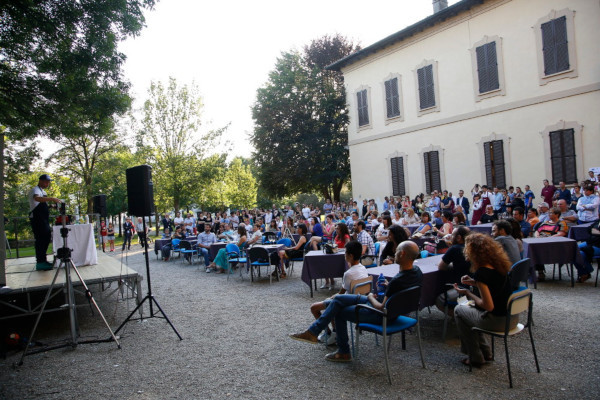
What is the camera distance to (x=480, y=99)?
1675 cm

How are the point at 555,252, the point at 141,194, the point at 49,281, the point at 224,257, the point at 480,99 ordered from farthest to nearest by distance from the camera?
the point at 480,99
the point at 224,257
the point at 555,252
the point at 49,281
the point at 141,194

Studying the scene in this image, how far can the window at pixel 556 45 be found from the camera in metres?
13.9

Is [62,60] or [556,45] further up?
[556,45]

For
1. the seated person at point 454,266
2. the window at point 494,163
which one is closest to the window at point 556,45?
the window at point 494,163

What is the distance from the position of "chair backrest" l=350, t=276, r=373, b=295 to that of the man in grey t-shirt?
2013 mm

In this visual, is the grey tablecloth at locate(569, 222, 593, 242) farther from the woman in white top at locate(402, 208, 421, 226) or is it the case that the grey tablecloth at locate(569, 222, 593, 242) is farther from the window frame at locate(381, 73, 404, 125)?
the window frame at locate(381, 73, 404, 125)

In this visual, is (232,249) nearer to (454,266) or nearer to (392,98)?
(454,266)

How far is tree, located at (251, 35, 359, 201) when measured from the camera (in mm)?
25781

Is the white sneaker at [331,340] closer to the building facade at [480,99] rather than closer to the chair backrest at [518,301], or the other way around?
the chair backrest at [518,301]

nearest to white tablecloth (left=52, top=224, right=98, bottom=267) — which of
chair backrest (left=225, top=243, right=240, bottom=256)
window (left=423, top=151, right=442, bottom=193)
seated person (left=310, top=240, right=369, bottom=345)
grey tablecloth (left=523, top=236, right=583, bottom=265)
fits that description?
chair backrest (left=225, top=243, right=240, bottom=256)

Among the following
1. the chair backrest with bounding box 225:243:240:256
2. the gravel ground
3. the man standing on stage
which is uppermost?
the man standing on stage

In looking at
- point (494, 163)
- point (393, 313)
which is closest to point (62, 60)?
point (393, 313)

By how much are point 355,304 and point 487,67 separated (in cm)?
1525

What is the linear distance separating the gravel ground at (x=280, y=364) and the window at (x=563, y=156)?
909 centimetres
